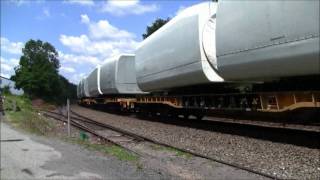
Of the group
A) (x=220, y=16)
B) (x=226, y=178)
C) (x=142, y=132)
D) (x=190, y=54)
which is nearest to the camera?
(x=226, y=178)

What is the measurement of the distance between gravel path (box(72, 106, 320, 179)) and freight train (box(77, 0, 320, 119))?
1082 millimetres

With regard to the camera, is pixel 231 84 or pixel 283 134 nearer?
pixel 283 134

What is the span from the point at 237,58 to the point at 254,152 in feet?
8.27

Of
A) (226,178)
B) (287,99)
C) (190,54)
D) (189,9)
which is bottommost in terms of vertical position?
(226,178)

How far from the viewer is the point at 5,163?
9.72 meters

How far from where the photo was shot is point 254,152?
1178 centimetres

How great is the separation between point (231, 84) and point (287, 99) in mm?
3057

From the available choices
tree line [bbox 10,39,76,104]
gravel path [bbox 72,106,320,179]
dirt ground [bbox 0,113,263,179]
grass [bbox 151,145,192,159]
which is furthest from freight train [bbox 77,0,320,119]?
tree line [bbox 10,39,76,104]

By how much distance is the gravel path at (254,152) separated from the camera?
967 centimetres

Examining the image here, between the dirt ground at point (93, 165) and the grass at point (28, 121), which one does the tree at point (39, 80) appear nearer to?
the grass at point (28, 121)

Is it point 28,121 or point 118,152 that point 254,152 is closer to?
point 118,152

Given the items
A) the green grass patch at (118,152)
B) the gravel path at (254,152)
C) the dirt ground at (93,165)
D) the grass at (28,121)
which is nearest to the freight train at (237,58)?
the gravel path at (254,152)

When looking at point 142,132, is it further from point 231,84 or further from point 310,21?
point 310,21

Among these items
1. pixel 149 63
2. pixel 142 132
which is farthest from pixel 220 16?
pixel 149 63
